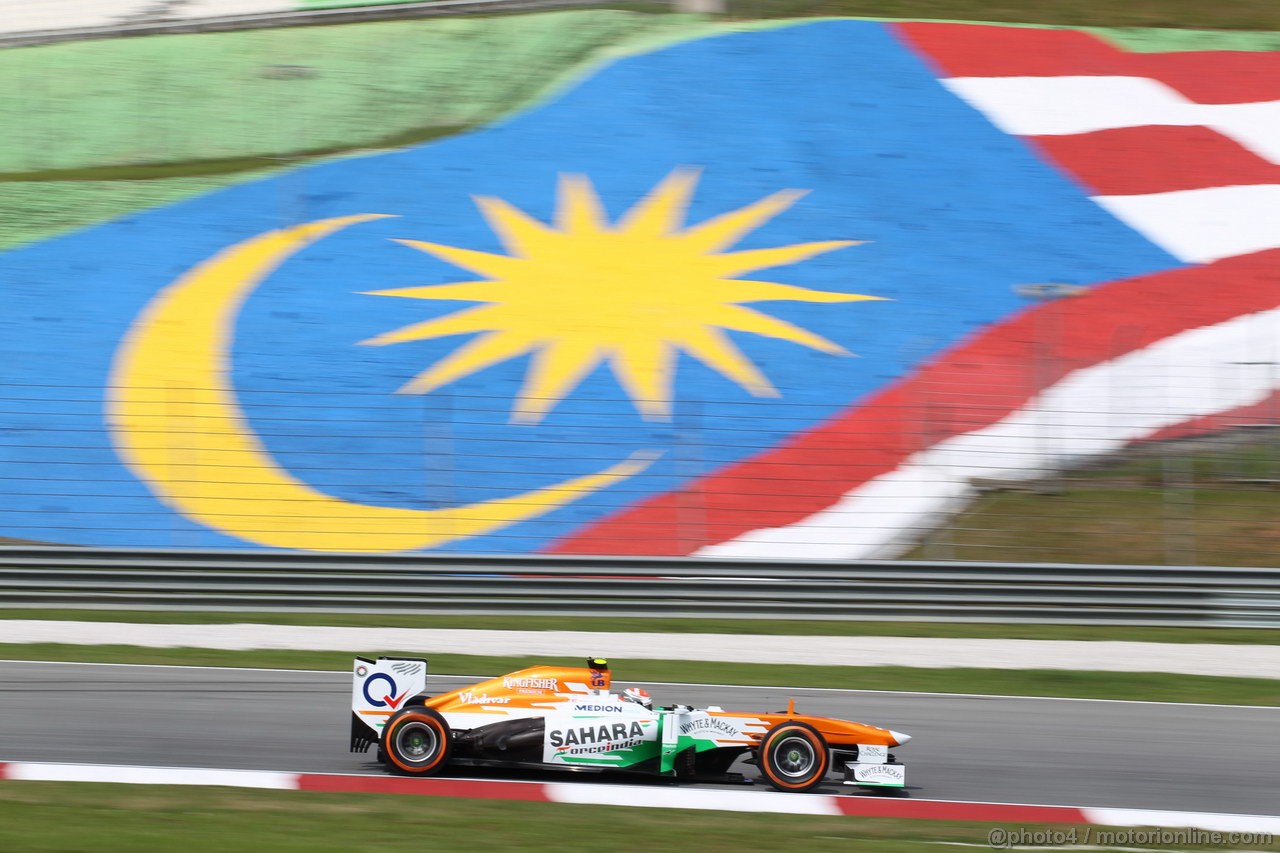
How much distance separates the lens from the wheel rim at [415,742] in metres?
7.38

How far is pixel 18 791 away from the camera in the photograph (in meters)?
7.00

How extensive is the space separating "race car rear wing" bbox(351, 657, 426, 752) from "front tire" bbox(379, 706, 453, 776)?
7cm

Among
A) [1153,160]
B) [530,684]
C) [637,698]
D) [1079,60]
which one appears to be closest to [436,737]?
[530,684]

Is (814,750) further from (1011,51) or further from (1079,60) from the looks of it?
(1079,60)

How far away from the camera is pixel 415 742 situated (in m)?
7.41

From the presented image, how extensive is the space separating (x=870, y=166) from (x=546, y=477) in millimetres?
8308

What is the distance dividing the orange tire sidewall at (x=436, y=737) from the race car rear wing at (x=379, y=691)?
9 centimetres

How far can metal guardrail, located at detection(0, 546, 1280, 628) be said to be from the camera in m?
12.9

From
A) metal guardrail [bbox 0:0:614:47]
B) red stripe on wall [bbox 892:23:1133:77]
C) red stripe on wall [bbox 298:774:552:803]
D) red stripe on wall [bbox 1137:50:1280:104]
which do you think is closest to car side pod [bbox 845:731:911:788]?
red stripe on wall [bbox 298:774:552:803]

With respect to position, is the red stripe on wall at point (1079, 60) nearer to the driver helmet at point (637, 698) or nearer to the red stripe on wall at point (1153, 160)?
the red stripe on wall at point (1153, 160)

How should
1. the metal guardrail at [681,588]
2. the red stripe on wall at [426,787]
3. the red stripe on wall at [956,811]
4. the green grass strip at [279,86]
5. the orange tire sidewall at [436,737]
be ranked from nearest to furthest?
1. the red stripe on wall at [956,811]
2. the red stripe on wall at [426,787]
3. the orange tire sidewall at [436,737]
4. the metal guardrail at [681,588]
5. the green grass strip at [279,86]

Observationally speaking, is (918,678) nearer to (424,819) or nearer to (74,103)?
(424,819)

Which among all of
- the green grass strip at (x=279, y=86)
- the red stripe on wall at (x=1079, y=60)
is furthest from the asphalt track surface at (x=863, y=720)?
the red stripe on wall at (x=1079, y=60)

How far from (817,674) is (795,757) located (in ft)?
11.3
